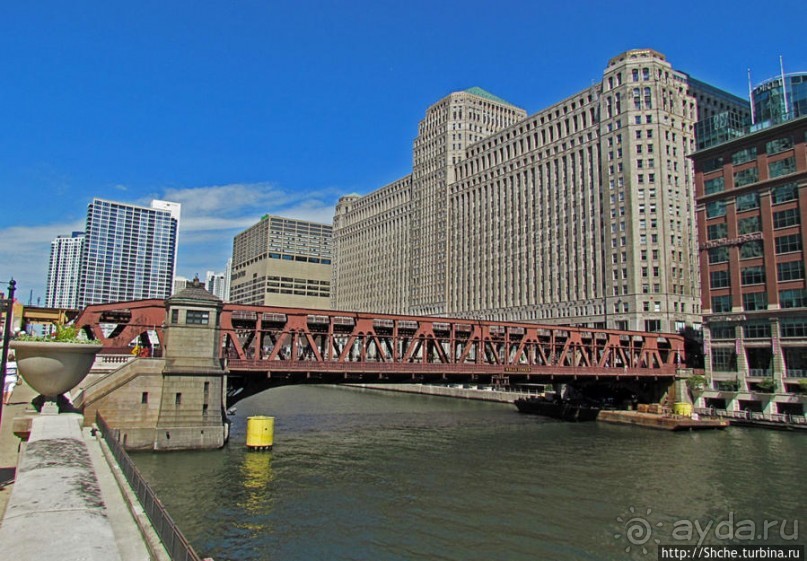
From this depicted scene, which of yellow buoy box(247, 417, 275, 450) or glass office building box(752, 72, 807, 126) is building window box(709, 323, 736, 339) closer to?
glass office building box(752, 72, 807, 126)

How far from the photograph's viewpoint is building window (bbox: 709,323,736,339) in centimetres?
7912

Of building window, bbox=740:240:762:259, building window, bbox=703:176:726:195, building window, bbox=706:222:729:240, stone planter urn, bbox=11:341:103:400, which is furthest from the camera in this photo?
building window, bbox=703:176:726:195

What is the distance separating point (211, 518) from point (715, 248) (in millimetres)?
76800

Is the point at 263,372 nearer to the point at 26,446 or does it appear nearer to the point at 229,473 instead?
the point at 229,473

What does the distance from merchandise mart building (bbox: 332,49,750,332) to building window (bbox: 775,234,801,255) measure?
25.8m

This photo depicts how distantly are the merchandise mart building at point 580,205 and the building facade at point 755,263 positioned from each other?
15.7 m

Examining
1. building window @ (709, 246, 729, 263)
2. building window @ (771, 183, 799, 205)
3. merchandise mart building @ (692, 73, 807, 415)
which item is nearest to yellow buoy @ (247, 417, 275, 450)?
merchandise mart building @ (692, 73, 807, 415)

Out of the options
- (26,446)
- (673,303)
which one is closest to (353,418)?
(26,446)

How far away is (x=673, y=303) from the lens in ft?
348

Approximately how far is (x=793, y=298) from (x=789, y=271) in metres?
3.35

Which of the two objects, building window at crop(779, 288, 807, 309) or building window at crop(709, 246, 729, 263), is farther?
building window at crop(709, 246, 729, 263)

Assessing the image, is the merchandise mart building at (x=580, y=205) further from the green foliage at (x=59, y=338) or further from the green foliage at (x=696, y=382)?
the green foliage at (x=59, y=338)

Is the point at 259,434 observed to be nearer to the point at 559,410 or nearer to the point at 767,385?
the point at 559,410

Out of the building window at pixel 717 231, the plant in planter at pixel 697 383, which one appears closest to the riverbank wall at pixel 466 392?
the plant in planter at pixel 697 383
